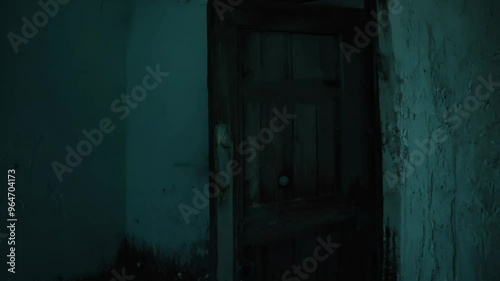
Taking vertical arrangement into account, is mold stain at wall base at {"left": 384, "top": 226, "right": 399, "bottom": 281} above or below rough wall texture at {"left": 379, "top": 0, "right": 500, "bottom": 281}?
below

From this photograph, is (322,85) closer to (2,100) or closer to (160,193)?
(160,193)

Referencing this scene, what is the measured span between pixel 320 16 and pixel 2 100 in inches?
78.5

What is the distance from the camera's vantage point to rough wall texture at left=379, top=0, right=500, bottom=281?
1.67 metres

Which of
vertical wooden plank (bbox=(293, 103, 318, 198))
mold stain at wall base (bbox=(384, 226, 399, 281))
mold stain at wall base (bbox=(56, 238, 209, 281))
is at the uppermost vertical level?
vertical wooden plank (bbox=(293, 103, 318, 198))

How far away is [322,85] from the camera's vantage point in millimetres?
1665

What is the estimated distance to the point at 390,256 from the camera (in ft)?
5.50

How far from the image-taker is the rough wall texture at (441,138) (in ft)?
5.47

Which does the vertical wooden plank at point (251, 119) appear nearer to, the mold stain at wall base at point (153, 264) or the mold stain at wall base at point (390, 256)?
the mold stain at wall base at point (390, 256)

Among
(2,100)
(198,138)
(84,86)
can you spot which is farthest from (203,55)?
(2,100)

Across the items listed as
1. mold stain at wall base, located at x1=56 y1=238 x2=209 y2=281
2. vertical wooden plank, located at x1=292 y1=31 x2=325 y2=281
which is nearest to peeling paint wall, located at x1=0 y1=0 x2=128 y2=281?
mold stain at wall base, located at x1=56 y1=238 x2=209 y2=281

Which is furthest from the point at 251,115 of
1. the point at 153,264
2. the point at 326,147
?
the point at 153,264

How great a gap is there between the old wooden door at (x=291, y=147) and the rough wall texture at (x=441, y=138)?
4.5 inches

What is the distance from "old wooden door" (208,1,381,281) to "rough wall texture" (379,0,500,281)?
114 millimetres

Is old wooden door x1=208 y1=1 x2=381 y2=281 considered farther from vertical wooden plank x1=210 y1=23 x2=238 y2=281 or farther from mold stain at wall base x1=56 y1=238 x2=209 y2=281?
mold stain at wall base x1=56 y1=238 x2=209 y2=281
